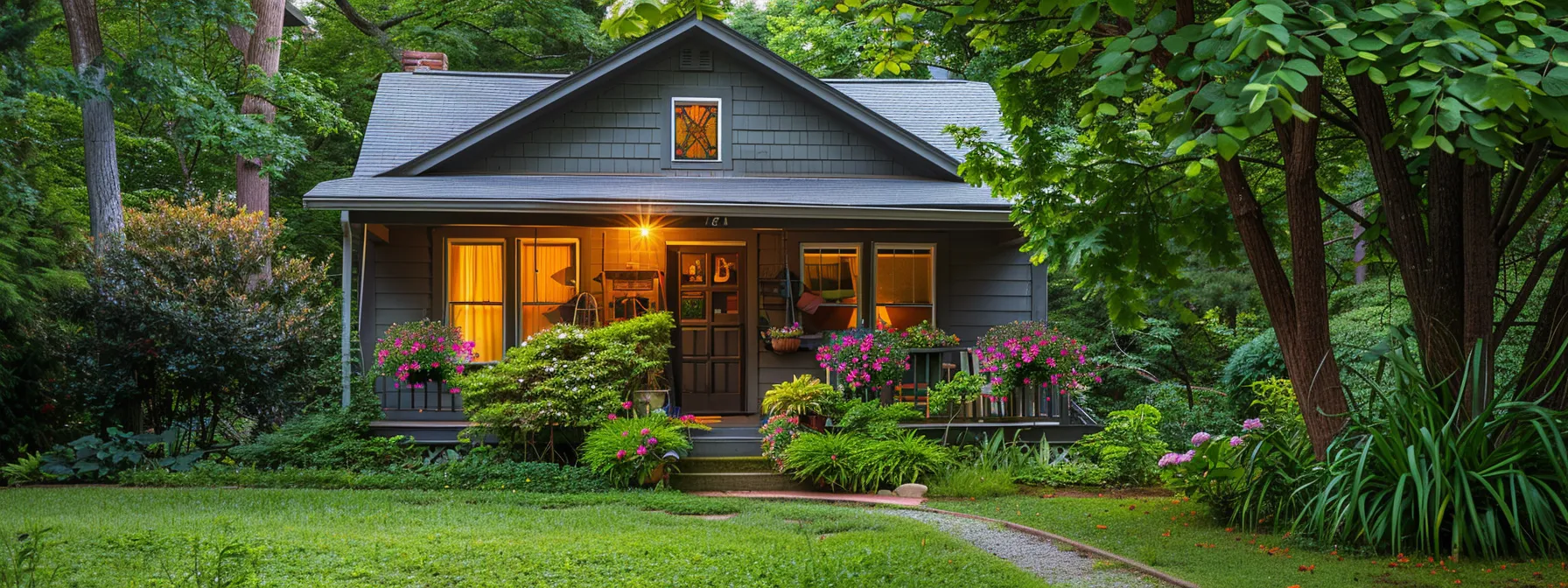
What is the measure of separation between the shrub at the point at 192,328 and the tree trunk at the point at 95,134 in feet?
6.83

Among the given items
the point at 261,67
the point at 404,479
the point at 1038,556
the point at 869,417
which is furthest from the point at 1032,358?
the point at 261,67

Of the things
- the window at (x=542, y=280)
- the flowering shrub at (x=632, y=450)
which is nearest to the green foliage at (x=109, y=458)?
the window at (x=542, y=280)

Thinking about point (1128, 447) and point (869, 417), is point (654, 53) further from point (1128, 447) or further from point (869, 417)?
point (1128, 447)

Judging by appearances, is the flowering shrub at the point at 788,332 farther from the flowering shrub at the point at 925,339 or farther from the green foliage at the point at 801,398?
the green foliage at the point at 801,398

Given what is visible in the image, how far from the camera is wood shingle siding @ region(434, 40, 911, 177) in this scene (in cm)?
1301

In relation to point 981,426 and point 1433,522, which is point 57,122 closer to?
point 981,426

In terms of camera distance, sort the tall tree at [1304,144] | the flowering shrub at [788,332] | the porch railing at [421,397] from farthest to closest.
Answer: the flowering shrub at [788,332], the porch railing at [421,397], the tall tree at [1304,144]

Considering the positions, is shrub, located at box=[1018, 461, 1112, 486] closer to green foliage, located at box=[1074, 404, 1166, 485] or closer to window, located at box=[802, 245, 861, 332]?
green foliage, located at box=[1074, 404, 1166, 485]

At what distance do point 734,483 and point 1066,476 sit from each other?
3.09m

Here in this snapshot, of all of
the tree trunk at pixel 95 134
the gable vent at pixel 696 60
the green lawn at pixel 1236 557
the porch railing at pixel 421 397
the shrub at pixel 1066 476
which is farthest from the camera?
the tree trunk at pixel 95 134

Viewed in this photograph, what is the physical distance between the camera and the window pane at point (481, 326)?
12.6 meters

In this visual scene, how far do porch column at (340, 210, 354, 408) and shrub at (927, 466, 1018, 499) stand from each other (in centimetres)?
585

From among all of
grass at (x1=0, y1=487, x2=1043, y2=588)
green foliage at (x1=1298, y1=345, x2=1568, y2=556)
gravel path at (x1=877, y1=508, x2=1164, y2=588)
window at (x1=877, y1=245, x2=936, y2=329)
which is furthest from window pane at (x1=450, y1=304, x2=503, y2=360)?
green foliage at (x1=1298, y1=345, x2=1568, y2=556)

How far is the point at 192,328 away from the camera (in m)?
11.0
